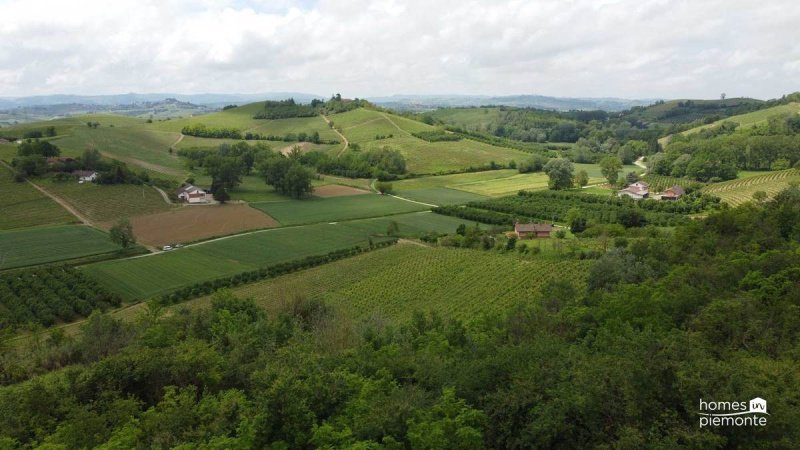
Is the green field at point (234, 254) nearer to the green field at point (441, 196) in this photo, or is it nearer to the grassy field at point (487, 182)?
the green field at point (441, 196)

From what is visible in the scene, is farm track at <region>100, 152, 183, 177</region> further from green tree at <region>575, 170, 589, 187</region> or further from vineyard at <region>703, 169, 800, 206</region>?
vineyard at <region>703, 169, 800, 206</region>

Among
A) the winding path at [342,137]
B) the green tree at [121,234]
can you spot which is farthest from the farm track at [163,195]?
the winding path at [342,137]

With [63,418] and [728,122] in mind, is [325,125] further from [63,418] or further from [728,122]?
[63,418]

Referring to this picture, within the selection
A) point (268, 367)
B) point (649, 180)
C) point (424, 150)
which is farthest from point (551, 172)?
point (268, 367)

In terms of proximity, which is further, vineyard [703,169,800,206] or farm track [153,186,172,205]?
vineyard [703,169,800,206]

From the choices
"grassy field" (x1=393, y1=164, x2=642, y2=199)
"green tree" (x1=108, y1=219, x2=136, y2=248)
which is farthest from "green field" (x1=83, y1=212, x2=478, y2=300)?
"grassy field" (x1=393, y1=164, x2=642, y2=199)

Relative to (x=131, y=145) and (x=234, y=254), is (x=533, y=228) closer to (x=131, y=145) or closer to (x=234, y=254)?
(x=234, y=254)
